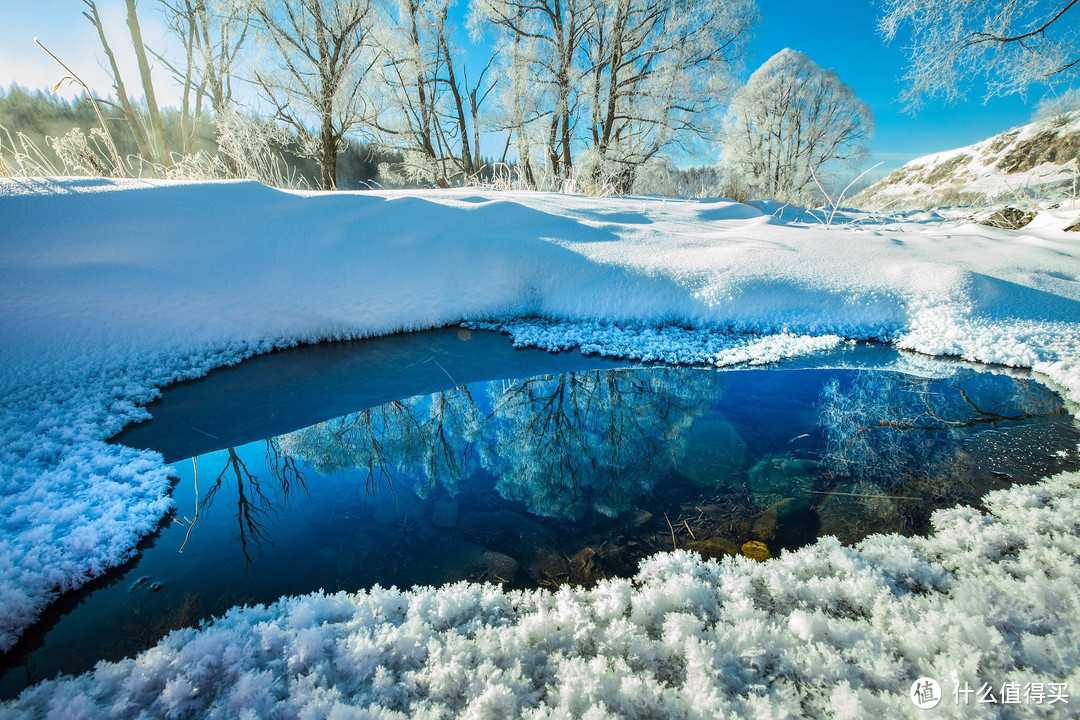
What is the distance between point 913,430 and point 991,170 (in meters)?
18.2

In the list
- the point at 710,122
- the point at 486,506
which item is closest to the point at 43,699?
the point at 486,506

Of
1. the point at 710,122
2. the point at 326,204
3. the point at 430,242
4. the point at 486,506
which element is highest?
the point at 710,122

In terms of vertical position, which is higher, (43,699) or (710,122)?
(710,122)

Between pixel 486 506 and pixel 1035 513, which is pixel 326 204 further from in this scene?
pixel 1035 513

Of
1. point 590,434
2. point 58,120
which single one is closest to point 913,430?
point 590,434

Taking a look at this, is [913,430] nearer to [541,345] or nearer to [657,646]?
[657,646]

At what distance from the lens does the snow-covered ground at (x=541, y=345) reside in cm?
86

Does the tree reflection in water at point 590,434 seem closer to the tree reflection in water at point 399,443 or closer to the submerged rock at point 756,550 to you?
the tree reflection in water at point 399,443

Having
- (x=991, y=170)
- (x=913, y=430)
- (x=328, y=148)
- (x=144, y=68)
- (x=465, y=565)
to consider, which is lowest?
(x=465, y=565)

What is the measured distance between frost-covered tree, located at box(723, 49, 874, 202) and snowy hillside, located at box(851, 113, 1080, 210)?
8.74 feet

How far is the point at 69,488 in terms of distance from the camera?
1482 millimetres

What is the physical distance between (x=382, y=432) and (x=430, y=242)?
1.94 meters

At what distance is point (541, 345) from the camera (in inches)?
116

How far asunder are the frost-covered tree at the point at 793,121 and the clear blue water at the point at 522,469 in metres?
13.5
